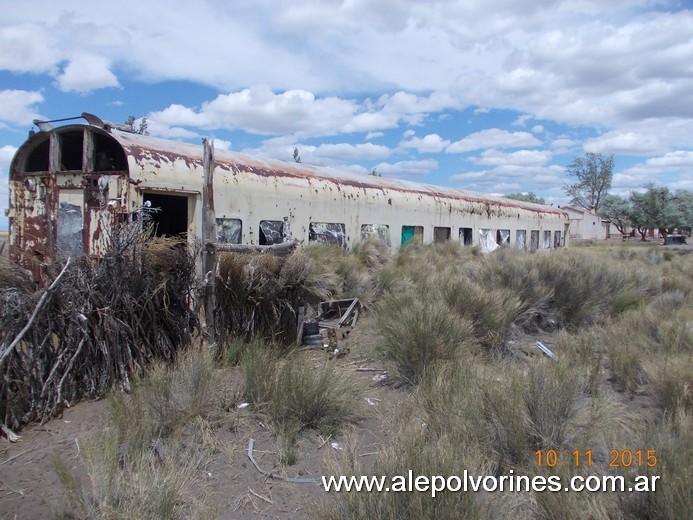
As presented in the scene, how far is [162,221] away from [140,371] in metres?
5.93

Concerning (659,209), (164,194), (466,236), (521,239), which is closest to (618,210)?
(659,209)

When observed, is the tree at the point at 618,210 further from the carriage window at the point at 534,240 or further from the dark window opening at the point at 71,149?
the dark window opening at the point at 71,149

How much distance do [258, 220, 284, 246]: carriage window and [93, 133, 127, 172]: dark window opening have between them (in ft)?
9.15

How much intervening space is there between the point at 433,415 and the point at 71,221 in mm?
6826

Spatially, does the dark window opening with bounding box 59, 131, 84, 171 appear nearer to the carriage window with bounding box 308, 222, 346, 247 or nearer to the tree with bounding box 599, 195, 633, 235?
the carriage window with bounding box 308, 222, 346, 247

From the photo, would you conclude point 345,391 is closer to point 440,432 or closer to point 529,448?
point 440,432

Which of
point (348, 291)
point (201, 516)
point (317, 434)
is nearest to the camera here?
point (201, 516)

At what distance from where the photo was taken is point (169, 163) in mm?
→ 8602

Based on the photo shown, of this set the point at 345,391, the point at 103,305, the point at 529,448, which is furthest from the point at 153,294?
the point at 529,448

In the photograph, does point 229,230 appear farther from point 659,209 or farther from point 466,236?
point 659,209

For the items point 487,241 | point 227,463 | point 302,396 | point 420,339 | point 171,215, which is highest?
point 171,215

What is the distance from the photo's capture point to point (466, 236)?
61.8ft

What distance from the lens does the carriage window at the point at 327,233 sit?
11934 millimetres

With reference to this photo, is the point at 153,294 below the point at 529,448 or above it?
above
